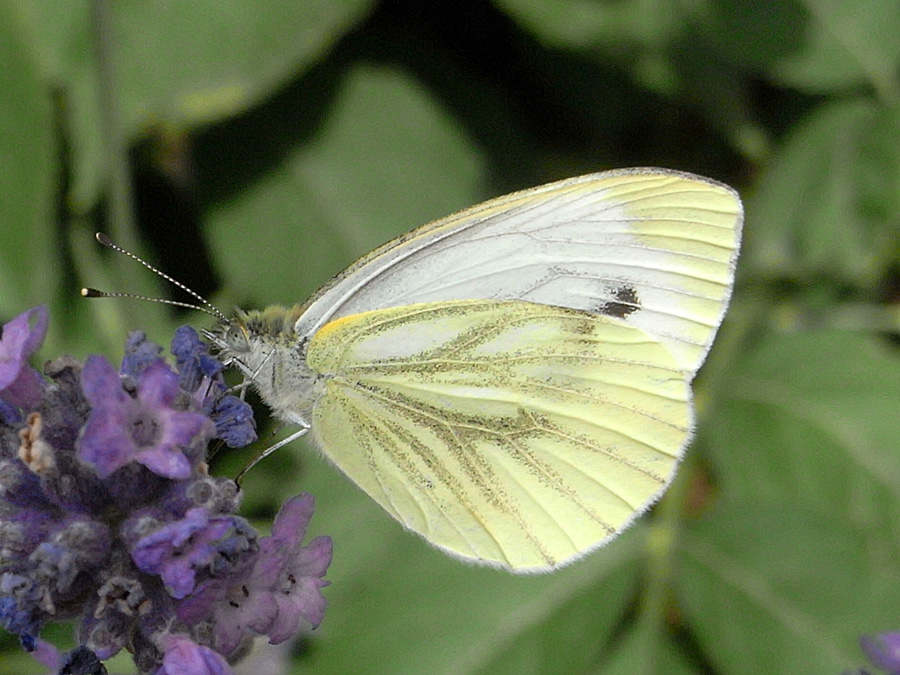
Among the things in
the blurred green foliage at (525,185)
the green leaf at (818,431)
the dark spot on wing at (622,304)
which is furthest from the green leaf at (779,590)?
the dark spot on wing at (622,304)

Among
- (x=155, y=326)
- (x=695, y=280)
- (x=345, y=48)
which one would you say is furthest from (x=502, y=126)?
(x=695, y=280)

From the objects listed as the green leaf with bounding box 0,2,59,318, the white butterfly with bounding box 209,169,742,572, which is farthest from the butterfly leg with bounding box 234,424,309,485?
the green leaf with bounding box 0,2,59,318

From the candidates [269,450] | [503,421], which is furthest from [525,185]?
[269,450]

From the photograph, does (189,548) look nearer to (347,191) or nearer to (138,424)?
(138,424)

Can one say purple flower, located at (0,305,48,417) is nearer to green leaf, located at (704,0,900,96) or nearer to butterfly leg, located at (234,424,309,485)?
butterfly leg, located at (234,424,309,485)

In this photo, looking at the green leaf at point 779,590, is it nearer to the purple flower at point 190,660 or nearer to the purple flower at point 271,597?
the purple flower at point 271,597

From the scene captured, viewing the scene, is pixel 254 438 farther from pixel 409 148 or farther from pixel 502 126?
pixel 502 126
